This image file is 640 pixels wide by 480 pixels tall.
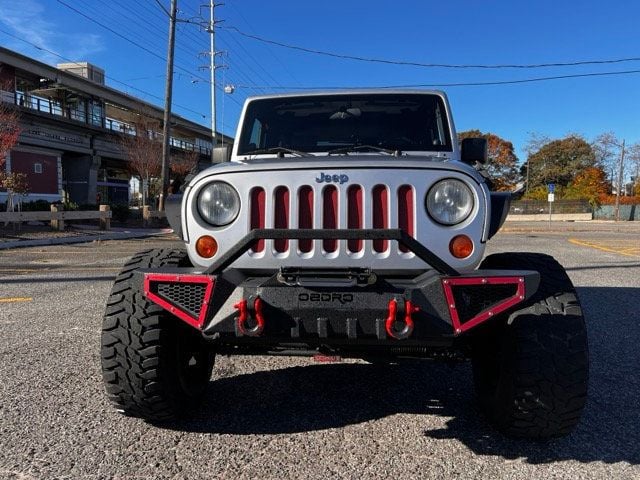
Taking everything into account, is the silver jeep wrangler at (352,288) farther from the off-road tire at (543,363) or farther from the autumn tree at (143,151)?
the autumn tree at (143,151)

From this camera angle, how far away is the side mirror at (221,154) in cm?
390

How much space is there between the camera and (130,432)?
9.02 ft

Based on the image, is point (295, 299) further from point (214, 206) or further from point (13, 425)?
point (13, 425)

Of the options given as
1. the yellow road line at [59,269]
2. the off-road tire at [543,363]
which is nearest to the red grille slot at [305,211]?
the off-road tire at [543,363]

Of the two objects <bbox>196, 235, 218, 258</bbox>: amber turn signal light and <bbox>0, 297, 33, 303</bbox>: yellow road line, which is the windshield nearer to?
<bbox>196, 235, 218, 258</bbox>: amber turn signal light

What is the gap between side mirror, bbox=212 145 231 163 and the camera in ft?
12.8

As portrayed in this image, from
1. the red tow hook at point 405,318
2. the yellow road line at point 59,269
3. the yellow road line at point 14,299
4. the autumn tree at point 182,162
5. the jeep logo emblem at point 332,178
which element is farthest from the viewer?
the autumn tree at point 182,162

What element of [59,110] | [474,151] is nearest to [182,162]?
[59,110]

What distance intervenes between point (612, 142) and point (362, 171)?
66478mm

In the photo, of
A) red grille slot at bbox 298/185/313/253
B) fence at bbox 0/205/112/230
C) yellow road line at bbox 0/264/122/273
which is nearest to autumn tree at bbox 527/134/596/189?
fence at bbox 0/205/112/230

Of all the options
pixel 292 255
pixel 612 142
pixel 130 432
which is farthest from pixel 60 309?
pixel 612 142

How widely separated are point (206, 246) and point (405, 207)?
1.01 metres

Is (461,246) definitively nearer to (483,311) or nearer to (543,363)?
(483,311)

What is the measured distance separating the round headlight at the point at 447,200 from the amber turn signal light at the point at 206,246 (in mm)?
1076
